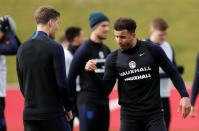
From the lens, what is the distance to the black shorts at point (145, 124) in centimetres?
583

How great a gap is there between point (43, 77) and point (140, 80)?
1309mm

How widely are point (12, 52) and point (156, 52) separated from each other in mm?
2740

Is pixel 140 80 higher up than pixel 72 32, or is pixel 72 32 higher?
pixel 72 32

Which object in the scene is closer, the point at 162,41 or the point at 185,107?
the point at 185,107

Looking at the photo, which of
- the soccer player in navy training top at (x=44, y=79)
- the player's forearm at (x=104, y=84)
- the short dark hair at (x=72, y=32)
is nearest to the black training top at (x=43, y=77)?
the soccer player in navy training top at (x=44, y=79)

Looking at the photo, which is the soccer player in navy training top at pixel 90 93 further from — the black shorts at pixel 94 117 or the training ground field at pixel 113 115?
the training ground field at pixel 113 115

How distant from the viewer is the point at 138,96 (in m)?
5.92

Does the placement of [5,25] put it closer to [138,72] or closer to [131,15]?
[138,72]

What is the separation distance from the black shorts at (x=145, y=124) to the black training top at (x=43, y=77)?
3.19 feet

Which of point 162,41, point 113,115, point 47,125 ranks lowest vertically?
point 113,115

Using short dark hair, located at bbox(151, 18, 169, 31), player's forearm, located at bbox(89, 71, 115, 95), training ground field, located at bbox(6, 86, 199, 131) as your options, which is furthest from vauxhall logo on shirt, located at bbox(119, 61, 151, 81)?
training ground field, located at bbox(6, 86, 199, 131)

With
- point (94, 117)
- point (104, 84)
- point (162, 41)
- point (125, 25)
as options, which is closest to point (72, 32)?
point (162, 41)

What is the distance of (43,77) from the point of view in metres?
5.36

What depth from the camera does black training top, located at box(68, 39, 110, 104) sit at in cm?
776
